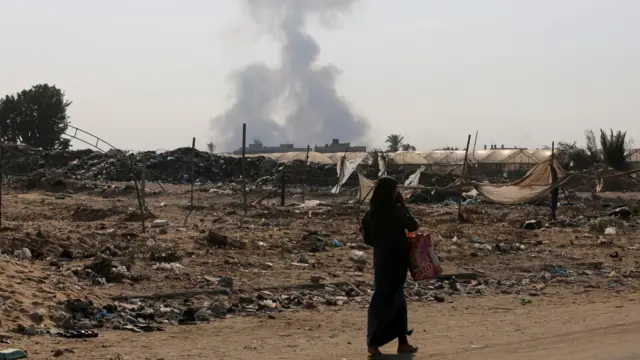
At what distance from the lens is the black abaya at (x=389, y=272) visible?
17.0 ft

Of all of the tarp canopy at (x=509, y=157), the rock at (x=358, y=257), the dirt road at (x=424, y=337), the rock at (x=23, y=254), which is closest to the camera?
the dirt road at (x=424, y=337)

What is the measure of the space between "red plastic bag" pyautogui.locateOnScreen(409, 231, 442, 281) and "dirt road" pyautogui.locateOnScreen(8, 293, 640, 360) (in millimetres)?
572

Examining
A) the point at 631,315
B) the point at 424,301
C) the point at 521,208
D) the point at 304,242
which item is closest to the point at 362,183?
the point at 521,208

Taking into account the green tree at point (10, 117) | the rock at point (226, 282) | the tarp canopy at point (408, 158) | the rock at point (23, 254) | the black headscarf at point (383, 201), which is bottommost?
the rock at point (226, 282)

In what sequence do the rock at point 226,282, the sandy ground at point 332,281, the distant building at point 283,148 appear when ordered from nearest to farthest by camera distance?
the sandy ground at point 332,281 < the rock at point 226,282 < the distant building at point 283,148

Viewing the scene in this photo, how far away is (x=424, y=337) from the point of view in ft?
20.3

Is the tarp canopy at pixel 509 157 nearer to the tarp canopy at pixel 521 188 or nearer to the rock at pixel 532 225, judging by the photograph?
the tarp canopy at pixel 521 188

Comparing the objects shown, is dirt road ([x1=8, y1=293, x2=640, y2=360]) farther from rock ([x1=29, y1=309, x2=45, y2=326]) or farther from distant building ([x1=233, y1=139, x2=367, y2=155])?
distant building ([x1=233, y1=139, x2=367, y2=155])

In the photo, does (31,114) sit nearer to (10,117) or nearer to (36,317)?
(10,117)

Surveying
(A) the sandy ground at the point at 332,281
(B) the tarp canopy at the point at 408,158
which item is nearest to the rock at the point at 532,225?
(A) the sandy ground at the point at 332,281

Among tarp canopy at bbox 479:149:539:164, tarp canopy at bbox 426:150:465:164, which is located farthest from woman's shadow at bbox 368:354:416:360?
tarp canopy at bbox 426:150:465:164

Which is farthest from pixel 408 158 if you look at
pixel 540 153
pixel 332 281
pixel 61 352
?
pixel 61 352

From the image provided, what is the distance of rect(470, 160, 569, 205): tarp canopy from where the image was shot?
16.2 m

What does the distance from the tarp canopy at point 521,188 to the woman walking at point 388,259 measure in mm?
10979
